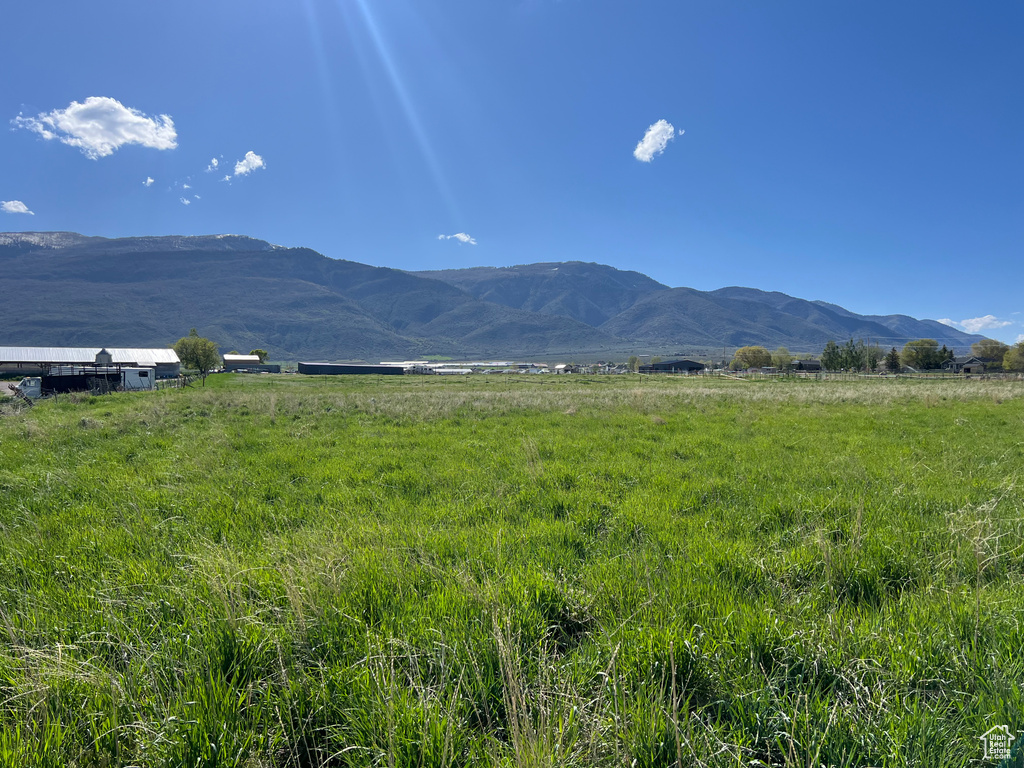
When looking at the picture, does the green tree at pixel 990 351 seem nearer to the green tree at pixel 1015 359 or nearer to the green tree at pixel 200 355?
the green tree at pixel 1015 359

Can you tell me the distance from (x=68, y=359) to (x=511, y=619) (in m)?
96.8

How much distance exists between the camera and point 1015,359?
94188 millimetres

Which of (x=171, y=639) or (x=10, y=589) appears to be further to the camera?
(x=10, y=589)

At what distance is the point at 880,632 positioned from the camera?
2900mm

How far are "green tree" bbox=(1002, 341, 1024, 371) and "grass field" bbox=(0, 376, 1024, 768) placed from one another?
131120mm

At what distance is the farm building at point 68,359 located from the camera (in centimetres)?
6656

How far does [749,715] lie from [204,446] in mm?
11750

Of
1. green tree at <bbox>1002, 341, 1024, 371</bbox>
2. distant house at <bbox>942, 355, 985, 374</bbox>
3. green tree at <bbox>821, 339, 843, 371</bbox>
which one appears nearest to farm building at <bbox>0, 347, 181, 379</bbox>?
green tree at <bbox>821, 339, 843, 371</bbox>

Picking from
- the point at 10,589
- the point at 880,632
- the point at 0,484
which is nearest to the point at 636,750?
the point at 880,632

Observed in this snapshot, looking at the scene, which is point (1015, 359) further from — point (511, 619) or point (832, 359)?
point (511, 619)

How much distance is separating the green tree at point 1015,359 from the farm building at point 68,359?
526 feet

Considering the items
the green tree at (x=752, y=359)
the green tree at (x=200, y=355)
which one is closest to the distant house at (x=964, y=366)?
the green tree at (x=752, y=359)

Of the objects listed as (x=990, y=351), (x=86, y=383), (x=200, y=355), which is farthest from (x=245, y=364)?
(x=990, y=351)

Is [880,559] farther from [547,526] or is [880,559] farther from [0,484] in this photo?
[0,484]
